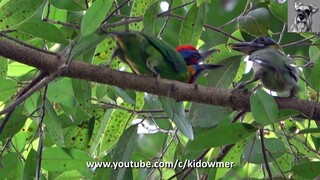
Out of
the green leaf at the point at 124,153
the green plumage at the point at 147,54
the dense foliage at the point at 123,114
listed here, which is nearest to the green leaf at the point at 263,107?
the dense foliage at the point at 123,114

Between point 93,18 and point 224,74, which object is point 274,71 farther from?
point 93,18

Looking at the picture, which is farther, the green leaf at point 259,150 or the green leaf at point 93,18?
the green leaf at point 259,150

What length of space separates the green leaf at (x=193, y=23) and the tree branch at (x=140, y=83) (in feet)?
1.49

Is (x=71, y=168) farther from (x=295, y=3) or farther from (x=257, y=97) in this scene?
(x=295, y=3)

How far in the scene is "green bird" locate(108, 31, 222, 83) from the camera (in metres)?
2.00

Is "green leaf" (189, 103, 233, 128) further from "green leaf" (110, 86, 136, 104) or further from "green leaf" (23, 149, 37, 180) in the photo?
"green leaf" (23, 149, 37, 180)

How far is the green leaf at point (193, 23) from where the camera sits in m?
2.24

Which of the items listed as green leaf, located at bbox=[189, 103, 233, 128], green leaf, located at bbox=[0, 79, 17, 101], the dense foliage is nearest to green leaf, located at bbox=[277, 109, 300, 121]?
the dense foliage

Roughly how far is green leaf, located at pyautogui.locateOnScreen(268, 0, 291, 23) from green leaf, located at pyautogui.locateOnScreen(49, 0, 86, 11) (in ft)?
2.30

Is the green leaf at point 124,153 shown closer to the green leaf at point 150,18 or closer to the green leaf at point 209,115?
the green leaf at point 209,115

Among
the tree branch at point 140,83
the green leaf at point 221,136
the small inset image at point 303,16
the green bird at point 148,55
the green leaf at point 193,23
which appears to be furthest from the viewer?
the small inset image at point 303,16

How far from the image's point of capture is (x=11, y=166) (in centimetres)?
212

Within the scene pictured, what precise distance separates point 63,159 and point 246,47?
0.75 meters

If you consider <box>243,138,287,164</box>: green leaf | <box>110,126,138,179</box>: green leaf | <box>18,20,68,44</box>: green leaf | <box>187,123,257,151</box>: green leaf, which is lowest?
<box>243,138,287,164</box>: green leaf
